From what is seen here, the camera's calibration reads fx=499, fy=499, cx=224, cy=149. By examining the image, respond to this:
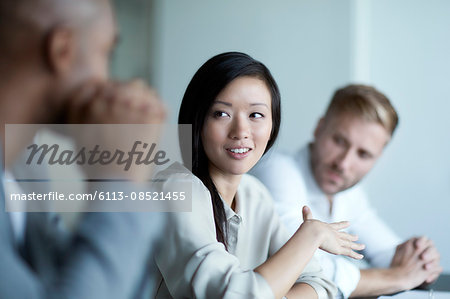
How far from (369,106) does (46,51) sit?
2.74 feet

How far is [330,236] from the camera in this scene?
587 mm

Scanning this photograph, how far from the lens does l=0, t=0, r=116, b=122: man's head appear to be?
1.20 ft

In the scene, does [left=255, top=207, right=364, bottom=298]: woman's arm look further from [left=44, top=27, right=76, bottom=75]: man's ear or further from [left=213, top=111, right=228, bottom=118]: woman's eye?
[left=44, top=27, right=76, bottom=75]: man's ear

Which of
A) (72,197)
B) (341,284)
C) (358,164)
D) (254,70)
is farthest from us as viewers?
(358,164)

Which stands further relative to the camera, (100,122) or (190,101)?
(190,101)

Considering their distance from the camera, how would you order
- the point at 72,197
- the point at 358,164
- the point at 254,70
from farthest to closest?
the point at 358,164, the point at 254,70, the point at 72,197

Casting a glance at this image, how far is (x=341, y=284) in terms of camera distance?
78 cm

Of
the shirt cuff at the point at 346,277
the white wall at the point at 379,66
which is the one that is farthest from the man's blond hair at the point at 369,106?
the white wall at the point at 379,66

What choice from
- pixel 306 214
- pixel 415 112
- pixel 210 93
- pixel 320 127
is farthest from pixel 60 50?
pixel 415 112

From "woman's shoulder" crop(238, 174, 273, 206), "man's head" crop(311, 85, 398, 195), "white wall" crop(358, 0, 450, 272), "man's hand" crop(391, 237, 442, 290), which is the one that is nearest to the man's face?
"man's head" crop(311, 85, 398, 195)

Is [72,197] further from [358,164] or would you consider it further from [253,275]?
[358,164]

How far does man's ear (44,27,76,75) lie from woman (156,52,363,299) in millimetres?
243


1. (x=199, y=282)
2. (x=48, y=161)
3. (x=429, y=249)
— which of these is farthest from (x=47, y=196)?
(x=429, y=249)

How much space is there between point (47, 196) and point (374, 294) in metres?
0.57
